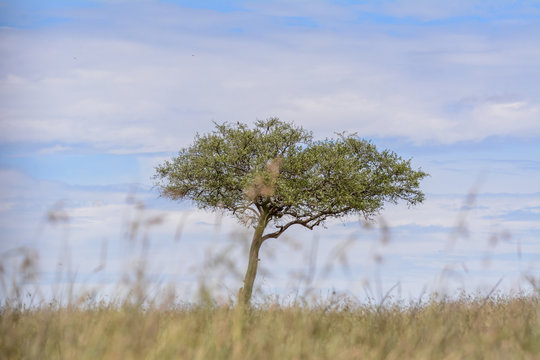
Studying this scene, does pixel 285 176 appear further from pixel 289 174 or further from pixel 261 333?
pixel 261 333

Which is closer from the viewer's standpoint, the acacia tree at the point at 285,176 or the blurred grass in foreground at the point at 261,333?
the blurred grass in foreground at the point at 261,333

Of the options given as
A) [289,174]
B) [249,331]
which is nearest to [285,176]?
[289,174]

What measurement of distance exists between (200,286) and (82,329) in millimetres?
1595

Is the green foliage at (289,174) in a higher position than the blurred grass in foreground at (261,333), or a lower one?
higher

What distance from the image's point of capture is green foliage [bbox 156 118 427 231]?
1086 inches

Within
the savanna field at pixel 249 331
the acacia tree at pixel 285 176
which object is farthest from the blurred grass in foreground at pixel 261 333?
the acacia tree at pixel 285 176

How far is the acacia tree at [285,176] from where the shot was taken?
90.5 feet

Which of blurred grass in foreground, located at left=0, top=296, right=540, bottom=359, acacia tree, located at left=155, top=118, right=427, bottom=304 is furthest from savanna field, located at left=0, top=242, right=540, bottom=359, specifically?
acacia tree, located at left=155, top=118, right=427, bottom=304

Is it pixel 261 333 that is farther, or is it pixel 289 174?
pixel 289 174

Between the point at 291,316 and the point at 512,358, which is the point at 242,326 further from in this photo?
the point at 512,358

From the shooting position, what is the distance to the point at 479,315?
890cm

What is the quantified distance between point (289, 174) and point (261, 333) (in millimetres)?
21371

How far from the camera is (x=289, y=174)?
28.1 meters

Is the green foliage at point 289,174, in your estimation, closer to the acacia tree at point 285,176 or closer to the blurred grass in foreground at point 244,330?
the acacia tree at point 285,176
